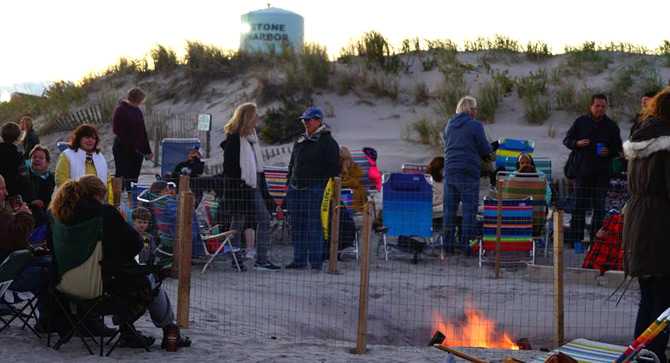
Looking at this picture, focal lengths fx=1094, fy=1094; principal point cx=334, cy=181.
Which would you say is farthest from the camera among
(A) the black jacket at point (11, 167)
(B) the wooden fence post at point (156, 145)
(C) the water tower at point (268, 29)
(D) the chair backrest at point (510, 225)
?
(C) the water tower at point (268, 29)

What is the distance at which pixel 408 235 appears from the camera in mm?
12539

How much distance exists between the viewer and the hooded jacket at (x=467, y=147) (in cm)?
1284

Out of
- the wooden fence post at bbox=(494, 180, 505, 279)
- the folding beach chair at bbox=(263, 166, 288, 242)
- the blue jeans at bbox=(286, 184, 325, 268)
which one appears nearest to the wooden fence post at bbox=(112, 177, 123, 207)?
the blue jeans at bbox=(286, 184, 325, 268)

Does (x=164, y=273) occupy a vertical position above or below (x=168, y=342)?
above

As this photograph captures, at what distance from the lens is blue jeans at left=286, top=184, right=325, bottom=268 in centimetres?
1161

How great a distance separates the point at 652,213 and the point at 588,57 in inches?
748

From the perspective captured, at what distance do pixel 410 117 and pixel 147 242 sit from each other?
14.1m

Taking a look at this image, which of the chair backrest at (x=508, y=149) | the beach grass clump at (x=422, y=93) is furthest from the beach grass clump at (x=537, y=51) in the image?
the chair backrest at (x=508, y=149)

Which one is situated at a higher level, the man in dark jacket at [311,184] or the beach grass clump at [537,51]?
the beach grass clump at [537,51]

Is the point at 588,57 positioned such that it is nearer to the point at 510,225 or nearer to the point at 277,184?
the point at 277,184

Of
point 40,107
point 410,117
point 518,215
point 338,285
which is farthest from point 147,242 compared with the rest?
point 40,107

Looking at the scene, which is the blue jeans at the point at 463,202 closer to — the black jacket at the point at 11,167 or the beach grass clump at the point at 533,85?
the black jacket at the point at 11,167

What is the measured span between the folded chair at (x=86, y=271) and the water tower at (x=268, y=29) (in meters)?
23.8

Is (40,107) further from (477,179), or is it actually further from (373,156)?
(477,179)
